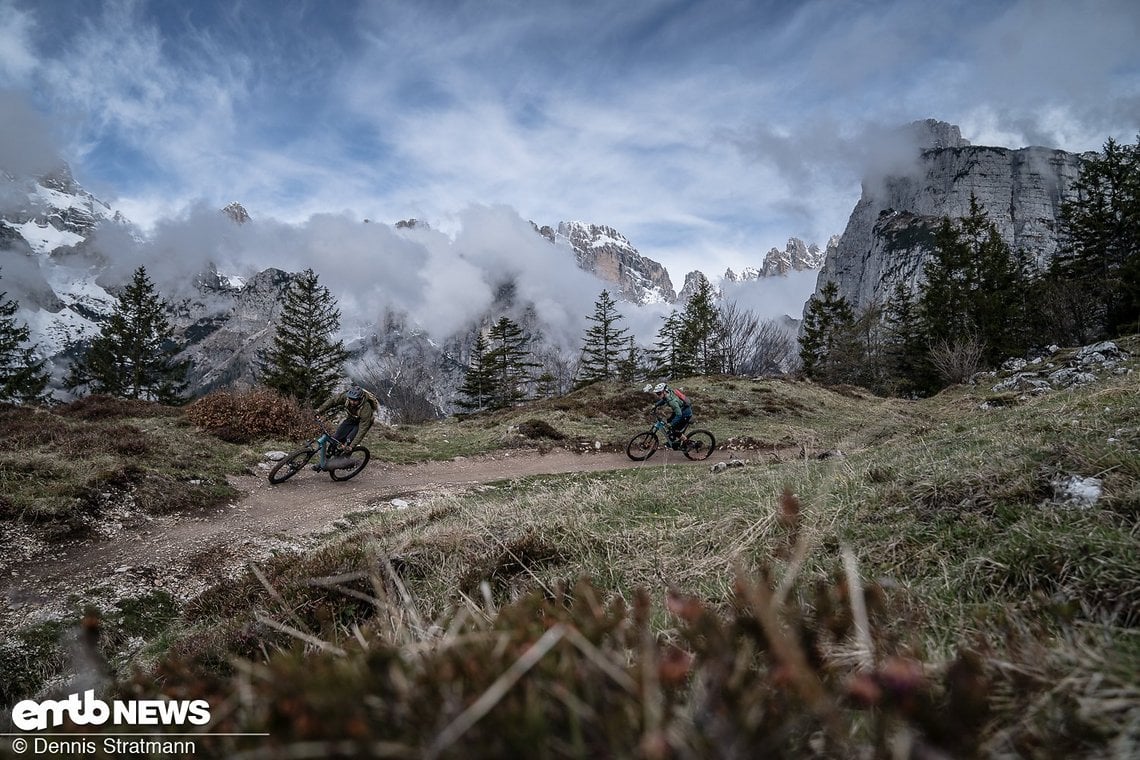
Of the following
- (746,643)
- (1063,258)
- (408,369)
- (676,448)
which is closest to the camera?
(746,643)

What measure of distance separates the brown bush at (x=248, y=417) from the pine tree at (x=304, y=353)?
62.9ft

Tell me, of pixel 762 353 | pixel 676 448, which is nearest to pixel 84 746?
pixel 676 448

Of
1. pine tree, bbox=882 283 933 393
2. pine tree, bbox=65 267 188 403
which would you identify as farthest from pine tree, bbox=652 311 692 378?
pine tree, bbox=65 267 188 403

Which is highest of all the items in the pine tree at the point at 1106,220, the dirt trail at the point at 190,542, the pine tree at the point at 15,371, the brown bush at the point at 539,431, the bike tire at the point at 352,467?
the pine tree at the point at 1106,220

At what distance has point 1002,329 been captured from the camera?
3772 centimetres

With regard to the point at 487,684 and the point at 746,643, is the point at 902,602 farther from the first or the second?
the point at 487,684

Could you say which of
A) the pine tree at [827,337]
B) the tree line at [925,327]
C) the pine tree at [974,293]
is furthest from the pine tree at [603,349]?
the pine tree at [974,293]

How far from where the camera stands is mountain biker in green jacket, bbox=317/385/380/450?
38.7 ft

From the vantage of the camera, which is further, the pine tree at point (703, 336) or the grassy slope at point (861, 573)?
the pine tree at point (703, 336)

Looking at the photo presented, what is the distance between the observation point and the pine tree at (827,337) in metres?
48.0

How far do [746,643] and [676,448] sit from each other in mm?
14253

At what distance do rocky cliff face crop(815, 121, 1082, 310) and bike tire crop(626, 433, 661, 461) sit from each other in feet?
367

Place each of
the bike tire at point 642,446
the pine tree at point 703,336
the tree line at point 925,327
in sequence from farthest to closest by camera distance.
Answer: the pine tree at point 703,336 → the tree line at point 925,327 → the bike tire at point 642,446

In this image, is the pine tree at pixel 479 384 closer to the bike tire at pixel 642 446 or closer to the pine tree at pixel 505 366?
the pine tree at pixel 505 366
